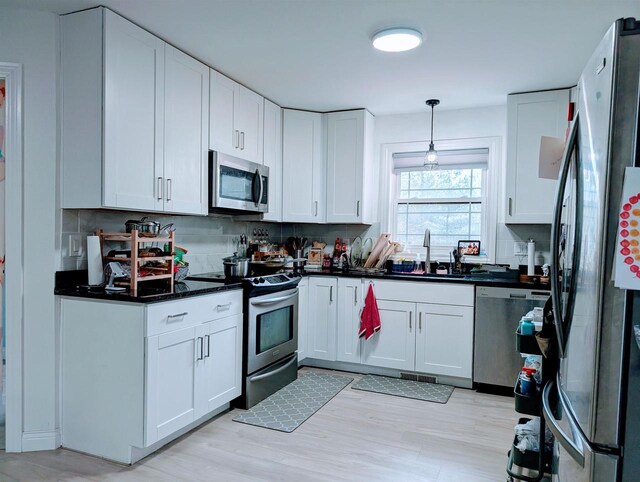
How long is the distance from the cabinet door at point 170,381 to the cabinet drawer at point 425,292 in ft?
5.76

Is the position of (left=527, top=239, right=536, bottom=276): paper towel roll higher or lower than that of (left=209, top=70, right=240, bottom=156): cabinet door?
lower

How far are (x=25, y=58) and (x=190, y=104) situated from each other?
95 centimetres

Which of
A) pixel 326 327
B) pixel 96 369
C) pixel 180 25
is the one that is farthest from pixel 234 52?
pixel 326 327

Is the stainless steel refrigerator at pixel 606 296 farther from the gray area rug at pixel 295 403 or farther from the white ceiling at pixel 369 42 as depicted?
the gray area rug at pixel 295 403

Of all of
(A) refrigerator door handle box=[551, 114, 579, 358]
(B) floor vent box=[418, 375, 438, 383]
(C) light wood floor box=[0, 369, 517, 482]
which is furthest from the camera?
(B) floor vent box=[418, 375, 438, 383]

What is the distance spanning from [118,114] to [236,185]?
3.70ft

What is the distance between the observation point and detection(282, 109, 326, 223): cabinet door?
4.19 meters

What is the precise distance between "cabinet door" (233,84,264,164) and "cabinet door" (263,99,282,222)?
101 millimetres

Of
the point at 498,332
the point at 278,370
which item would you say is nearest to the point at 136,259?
the point at 278,370

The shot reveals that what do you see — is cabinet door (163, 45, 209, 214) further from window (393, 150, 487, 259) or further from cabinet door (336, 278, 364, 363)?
window (393, 150, 487, 259)

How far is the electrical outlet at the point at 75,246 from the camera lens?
2.56 m

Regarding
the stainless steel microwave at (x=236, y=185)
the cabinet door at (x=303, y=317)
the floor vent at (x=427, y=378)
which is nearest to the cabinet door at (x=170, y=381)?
the stainless steel microwave at (x=236, y=185)

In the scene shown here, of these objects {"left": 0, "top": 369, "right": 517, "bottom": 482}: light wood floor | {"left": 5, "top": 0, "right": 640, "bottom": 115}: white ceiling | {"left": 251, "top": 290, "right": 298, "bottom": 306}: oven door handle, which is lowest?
{"left": 0, "top": 369, "right": 517, "bottom": 482}: light wood floor

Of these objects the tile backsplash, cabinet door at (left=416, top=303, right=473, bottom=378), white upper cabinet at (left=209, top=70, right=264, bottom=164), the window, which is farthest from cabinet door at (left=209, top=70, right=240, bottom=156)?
cabinet door at (left=416, top=303, right=473, bottom=378)
